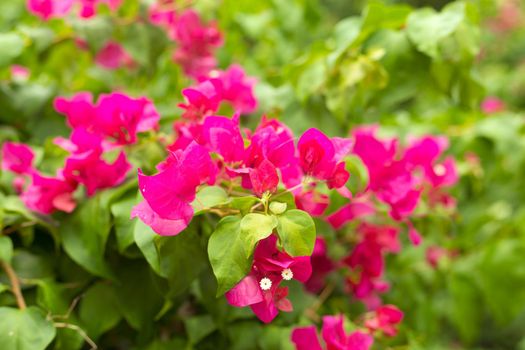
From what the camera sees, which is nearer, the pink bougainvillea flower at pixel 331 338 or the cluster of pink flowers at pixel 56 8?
the pink bougainvillea flower at pixel 331 338

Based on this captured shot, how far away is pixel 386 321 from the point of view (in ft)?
2.85

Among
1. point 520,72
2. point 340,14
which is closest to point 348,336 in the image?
point 520,72

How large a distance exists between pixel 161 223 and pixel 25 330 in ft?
0.73

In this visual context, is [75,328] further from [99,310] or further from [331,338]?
[331,338]

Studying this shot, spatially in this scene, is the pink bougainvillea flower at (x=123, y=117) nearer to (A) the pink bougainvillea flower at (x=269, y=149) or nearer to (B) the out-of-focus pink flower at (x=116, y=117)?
(B) the out-of-focus pink flower at (x=116, y=117)

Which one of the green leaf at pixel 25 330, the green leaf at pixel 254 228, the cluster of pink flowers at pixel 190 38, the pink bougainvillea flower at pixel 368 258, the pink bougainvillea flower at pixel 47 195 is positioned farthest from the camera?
the cluster of pink flowers at pixel 190 38

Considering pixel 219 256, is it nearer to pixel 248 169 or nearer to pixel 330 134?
pixel 248 169

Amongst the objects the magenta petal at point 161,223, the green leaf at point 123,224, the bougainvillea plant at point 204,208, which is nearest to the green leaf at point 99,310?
the bougainvillea plant at point 204,208

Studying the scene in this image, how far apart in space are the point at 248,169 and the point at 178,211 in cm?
8

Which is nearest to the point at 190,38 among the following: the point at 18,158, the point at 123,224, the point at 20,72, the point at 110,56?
the point at 110,56

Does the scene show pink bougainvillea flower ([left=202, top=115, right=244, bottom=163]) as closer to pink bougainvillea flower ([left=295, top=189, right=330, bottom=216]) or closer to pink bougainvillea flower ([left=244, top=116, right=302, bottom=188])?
pink bougainvillea flower ([left=244, top=116, right=302, bottom=188])

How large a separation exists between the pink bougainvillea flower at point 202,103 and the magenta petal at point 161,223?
0.56 feet

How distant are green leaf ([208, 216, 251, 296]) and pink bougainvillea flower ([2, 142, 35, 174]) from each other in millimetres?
377

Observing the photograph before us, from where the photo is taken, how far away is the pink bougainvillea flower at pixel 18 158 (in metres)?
0.83
